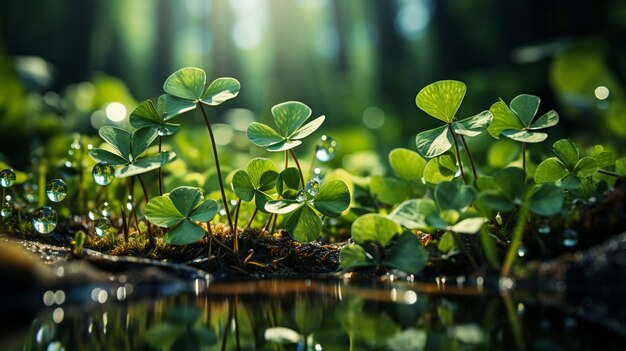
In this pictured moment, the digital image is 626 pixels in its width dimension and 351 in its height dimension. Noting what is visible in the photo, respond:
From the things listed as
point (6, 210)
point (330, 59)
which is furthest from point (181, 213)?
point (330, 59)

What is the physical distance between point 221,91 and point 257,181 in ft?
0.49

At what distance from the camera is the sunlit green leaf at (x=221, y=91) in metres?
0.87

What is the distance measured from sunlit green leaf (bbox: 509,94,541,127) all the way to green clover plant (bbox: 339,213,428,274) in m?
0.25

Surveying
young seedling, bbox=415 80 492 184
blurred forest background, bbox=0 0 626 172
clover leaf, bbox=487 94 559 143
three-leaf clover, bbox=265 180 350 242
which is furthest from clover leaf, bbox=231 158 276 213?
blurred forest background, bbox=0 0 626 172

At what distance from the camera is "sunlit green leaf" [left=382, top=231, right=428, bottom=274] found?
80 centimetres

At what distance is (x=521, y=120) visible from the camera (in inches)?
35.2

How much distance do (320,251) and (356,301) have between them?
302 mm

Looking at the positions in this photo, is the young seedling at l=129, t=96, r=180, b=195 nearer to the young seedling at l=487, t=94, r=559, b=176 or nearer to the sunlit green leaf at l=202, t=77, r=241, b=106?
the sunlit green leaf at l=202, t=77, r=241, b=106

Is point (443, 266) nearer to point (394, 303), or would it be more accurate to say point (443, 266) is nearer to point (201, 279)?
point (394, 303)

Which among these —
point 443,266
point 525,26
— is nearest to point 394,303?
point 443,266

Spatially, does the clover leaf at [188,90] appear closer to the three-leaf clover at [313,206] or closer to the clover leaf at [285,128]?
the clover leaf at [285,128]

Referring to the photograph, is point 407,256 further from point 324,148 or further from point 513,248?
point 324,148

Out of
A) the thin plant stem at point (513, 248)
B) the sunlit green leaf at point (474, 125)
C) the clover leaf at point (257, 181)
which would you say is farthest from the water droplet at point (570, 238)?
the clover leaf at point (257, 181)

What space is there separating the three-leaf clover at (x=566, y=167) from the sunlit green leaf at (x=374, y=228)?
27cm
